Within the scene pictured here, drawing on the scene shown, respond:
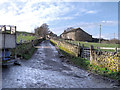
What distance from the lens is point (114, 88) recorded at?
5688 millimetres

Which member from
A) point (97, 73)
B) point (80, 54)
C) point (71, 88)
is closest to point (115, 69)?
point (97, 73)

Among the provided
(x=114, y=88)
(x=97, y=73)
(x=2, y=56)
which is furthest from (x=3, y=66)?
(x=114, y=88)

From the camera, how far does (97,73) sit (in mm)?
7957

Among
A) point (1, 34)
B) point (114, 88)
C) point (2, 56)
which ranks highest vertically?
point (1, 34)

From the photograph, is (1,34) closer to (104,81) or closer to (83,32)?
(104,81)

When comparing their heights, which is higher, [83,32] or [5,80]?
[83,32]

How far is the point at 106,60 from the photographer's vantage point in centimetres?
849

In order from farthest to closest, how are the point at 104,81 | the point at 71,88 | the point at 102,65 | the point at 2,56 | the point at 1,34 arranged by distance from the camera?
the point at 102,65 < the point at 2,56 < the point at 1,34 < the point at 104,81 < the point at 71,88

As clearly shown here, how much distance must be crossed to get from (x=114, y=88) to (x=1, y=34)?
6.47 metres

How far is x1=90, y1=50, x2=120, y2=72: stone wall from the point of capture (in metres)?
7.66

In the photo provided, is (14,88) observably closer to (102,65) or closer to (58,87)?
(58,87)

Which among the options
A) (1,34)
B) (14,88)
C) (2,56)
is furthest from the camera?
(2,56)

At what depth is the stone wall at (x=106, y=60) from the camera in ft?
25.1

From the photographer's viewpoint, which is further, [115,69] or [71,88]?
[115,69]
